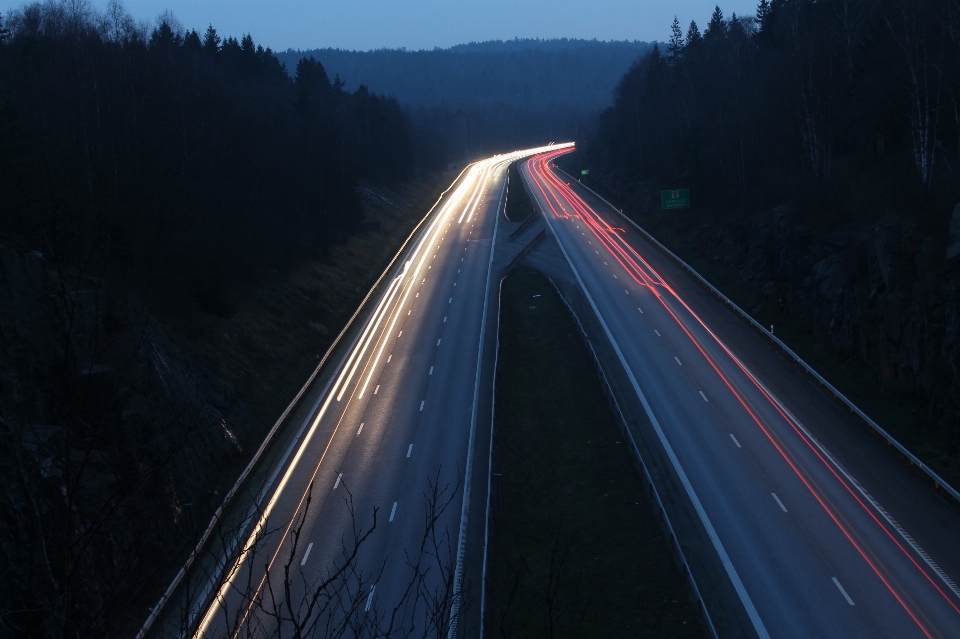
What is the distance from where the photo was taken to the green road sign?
58125 millimetres

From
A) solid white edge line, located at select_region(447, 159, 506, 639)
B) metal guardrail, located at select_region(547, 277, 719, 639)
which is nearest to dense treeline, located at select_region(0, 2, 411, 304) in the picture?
solid white edge line, located at select_region(447, 159, 506, 639)

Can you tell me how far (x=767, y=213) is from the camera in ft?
149

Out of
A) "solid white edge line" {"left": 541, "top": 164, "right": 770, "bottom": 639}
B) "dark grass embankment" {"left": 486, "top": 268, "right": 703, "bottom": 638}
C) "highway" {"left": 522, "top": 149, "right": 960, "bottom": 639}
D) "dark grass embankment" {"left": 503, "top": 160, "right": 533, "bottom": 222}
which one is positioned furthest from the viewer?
"dark grass embankment" {"left": 503, "top": 160, "right": 533, "bottom": 222}

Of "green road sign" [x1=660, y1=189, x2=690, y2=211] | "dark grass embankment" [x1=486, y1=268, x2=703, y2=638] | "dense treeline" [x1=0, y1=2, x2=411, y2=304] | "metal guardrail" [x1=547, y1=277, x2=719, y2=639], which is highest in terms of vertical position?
"dense treeline" [x1=0, y1=2, x2=411, y2=304]

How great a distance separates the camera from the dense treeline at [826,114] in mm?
33000

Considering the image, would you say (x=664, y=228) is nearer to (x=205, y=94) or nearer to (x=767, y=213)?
(x=767, y=213)

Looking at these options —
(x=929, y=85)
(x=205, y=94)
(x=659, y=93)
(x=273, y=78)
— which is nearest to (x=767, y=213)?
(x=929, y=85)

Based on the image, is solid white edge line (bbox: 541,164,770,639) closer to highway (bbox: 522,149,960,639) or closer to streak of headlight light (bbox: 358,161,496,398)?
highway (bbox: 522,149,960,639)

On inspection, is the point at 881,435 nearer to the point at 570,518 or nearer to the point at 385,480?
the point at 570,518

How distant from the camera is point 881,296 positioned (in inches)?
1177

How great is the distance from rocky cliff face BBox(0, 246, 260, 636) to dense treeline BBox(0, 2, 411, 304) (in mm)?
1597

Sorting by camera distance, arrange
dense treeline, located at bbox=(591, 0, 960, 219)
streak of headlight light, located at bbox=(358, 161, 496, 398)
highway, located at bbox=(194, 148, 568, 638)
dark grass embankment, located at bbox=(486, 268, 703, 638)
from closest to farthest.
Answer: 1. highway, located at bbox=(194, 148, 568, 638)
2. dark grass embankment, located at bbox=(486, 268, 703, 638)
3. streak of headlight light, located at bbox=(358, 161, 496, 398)
4. dense treeline, located at bbox=(591, 0, 960, 219)

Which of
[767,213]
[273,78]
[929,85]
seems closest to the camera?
[929,85]

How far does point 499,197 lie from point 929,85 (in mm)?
54981
